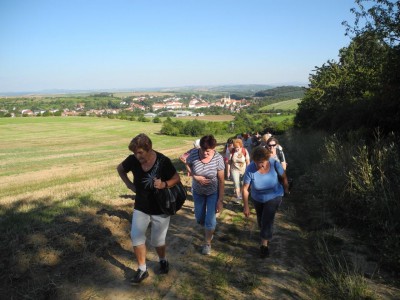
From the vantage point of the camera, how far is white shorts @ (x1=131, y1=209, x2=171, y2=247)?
3.92 m

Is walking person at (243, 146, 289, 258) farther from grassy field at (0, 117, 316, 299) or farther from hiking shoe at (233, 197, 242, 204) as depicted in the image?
hiking shoe at (233, 197, 242, 204)

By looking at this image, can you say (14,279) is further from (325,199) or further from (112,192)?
(325,199)

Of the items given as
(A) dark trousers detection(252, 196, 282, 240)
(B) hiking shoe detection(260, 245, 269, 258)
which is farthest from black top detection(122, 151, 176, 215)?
(B) hiking shoe detection(260, 245, 269, 258)

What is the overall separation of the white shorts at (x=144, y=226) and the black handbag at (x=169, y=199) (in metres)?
0.14

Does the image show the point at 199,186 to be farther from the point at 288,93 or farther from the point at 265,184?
the point at 288,93

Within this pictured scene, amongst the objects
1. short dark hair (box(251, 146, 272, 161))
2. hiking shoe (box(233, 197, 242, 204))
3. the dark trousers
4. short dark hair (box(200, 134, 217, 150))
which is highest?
short dark hair (box(200, 134, 217, 150))

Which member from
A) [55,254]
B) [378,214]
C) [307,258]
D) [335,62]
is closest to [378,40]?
[378,214]

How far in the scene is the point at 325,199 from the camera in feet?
24.7

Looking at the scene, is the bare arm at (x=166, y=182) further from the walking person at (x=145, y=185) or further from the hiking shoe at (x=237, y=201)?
the hiking shoe at (x=237, y=201)

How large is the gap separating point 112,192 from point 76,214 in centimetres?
222

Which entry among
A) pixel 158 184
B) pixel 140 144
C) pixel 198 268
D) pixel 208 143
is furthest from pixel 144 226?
pixel 208 143

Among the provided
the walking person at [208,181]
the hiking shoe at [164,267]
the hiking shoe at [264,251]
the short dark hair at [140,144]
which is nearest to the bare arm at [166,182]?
the short dark hair at [140,144]

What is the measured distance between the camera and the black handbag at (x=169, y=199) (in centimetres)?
389

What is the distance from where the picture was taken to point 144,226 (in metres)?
3.95
